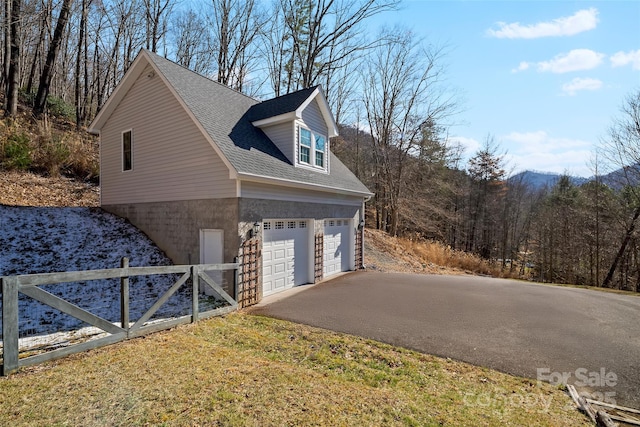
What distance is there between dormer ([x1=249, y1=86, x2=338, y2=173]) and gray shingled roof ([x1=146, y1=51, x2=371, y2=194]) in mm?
60

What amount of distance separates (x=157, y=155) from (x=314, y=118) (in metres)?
5.44

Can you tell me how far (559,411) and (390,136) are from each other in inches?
886

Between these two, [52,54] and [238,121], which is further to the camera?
[52,54]

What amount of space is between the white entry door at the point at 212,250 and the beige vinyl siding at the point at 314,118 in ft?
16.7

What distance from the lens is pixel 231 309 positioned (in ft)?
24.0

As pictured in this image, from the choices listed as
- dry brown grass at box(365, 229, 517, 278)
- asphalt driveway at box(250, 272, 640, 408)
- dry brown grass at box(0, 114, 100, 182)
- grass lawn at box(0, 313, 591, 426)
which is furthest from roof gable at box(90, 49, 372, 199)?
dry brown grass at box(365, 229, 517, 278)

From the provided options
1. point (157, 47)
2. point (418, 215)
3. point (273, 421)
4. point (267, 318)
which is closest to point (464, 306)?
point (267, 318)

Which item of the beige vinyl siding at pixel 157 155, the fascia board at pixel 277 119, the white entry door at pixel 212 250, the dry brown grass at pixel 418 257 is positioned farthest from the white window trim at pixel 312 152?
the dry brown grass at pixel 418 257

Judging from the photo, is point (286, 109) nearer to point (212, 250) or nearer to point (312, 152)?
point (312, 152)

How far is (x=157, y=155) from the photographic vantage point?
9.52 metres

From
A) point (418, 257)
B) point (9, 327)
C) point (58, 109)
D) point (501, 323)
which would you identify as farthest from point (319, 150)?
point (58, 109)

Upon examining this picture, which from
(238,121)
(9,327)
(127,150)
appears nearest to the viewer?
(9,327)

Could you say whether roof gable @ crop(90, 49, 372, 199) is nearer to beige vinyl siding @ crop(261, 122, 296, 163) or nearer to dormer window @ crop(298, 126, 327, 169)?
beige vinyl siding @ crop(261, 122, 296, 163)

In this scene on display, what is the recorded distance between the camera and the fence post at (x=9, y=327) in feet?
13.2
